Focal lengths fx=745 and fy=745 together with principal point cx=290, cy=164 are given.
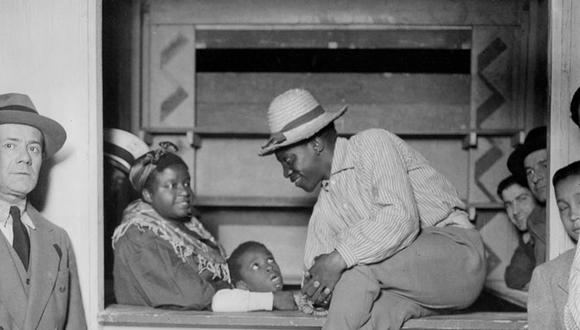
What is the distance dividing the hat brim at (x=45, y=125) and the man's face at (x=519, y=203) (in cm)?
239

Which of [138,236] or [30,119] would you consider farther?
[138,236]

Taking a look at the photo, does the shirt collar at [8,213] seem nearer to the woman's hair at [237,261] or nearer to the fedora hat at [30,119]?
the fedora hat at [30,119]

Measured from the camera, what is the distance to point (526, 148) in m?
3.81

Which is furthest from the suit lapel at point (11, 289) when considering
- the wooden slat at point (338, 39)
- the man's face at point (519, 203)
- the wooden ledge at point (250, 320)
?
the man's face at point (519, 203)

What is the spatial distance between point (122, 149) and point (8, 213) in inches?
36.5

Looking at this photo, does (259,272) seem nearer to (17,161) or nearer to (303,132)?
(303,132)

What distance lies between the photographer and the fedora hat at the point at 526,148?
3.78m

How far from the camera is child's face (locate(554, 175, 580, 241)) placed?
276cm

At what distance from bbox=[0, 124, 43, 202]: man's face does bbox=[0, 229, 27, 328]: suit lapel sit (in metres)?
0.20

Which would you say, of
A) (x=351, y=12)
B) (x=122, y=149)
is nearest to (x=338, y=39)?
(x=351, y=12)

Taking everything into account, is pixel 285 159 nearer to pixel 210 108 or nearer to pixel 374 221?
pixel 374 221

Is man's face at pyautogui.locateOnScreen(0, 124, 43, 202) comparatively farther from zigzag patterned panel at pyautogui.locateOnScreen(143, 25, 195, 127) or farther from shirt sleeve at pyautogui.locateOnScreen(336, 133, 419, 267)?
zigzag patterned panel at pyautogui.locateOnScreen(143, 25, 195, 127)

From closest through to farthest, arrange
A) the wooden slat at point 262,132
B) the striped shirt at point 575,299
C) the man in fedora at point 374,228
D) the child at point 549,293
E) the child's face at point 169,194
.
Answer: the striped shirt at point 575,299
the child at point 549,293
the man in fedora at point 374,228
the child's face at point 169,194
the wooden slat at point 262,132

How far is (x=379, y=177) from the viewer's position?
2.71 metres
